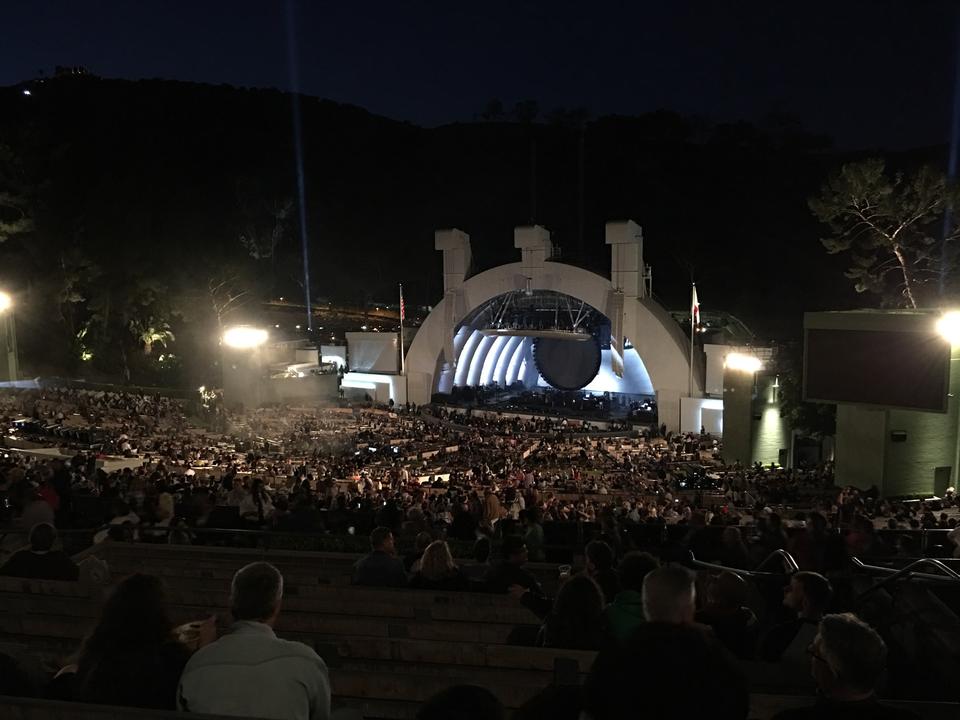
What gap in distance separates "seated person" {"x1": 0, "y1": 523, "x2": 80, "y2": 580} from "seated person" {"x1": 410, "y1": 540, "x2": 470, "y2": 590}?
2.11 m

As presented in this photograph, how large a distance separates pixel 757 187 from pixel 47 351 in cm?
7520

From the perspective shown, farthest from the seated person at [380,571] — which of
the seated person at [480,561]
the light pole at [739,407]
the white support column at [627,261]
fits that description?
the white support column at [627,261]

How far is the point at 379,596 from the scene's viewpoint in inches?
182

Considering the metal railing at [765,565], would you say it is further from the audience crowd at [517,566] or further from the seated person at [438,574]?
the seated person at [438,574]

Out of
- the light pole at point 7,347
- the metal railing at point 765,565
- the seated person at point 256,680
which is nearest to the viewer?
the seated person at point 256,680

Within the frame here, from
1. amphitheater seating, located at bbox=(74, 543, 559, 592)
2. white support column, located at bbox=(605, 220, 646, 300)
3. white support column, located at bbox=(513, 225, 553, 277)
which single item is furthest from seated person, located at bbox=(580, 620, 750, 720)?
white support column, located at bbox=(513, 225, 553, 277)

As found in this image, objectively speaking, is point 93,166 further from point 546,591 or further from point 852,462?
point 546,591

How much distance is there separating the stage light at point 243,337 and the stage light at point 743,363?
2235 centimetres

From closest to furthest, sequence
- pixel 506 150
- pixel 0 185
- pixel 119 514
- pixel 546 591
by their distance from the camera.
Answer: pixel 546 591
pixel 119 514
pixel 0 185
pixel 506 150

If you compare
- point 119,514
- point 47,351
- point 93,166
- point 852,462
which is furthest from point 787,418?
point 93,166

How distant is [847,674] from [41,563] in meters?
4.52

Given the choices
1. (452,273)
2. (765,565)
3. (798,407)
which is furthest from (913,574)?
(452,273)

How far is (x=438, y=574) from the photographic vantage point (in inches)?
190

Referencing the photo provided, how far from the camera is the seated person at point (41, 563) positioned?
15.6 feet
